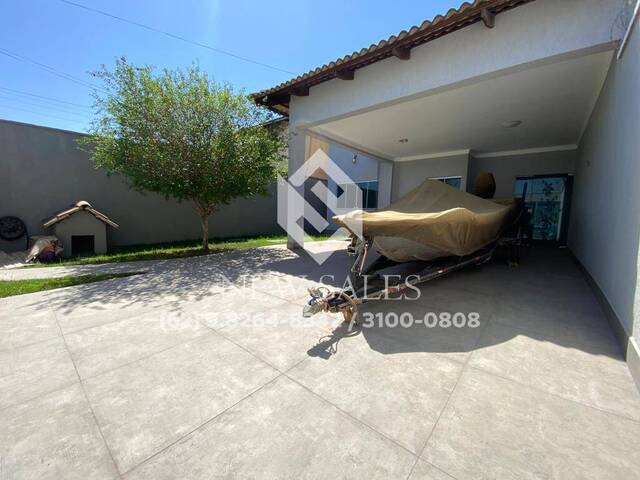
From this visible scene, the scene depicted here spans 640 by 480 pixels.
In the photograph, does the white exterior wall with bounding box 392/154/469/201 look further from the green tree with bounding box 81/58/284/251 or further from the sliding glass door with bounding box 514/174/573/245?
the green tree with bounding box 81/58/284/251

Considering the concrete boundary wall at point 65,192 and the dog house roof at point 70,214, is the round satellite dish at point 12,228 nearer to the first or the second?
the concrete boundary wall at point 65,192

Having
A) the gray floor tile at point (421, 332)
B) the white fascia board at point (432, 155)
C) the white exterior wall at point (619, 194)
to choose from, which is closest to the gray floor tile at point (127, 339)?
the gray floor tile at point (421, 332)

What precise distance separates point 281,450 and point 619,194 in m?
4.21

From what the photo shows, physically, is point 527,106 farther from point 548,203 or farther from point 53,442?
point 53,442

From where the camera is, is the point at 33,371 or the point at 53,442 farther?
the point at 33,371

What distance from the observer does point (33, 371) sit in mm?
2158

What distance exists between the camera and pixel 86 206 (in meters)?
7.28

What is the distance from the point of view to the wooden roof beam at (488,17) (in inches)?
137

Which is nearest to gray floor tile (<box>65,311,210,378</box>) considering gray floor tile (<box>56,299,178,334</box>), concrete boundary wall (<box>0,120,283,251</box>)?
gray floor tile (<box>56,299,178,334</box>)

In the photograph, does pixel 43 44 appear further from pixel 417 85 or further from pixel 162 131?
pixel 417 85

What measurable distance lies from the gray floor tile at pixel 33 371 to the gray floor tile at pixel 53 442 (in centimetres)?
15

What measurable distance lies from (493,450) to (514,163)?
9.83 metres

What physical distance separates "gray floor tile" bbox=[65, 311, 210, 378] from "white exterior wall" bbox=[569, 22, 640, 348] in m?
4.04

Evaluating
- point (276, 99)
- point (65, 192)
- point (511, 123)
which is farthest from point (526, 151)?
point (65, 192)
